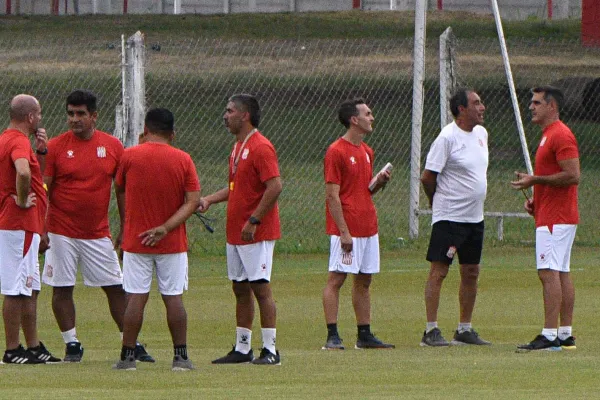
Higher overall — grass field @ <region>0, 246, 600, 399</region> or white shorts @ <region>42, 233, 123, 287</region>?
white shorts @ <region>42, 233, 123, 287</region>

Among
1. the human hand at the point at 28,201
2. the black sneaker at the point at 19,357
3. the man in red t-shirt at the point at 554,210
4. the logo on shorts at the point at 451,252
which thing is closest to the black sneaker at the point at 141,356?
the black sneaker at the point at 19,357

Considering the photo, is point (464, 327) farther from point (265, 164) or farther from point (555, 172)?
point (265, 164)

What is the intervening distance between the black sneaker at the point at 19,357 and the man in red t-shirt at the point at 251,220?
4.34 ft

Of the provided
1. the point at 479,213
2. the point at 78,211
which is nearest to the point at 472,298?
the point at 479,213

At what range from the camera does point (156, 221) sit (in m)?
9.82

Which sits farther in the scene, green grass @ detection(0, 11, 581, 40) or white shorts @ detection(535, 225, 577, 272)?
green grass @ detection(0, 11, 581, 40)

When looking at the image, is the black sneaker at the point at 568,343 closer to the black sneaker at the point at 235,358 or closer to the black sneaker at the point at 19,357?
the black sneaker at the point at 235,358

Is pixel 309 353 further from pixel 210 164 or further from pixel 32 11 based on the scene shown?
pixel 32 11

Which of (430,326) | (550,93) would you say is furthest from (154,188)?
(550,93)

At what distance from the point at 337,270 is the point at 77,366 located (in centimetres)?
249

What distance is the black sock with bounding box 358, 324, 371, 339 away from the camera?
11.4 meters

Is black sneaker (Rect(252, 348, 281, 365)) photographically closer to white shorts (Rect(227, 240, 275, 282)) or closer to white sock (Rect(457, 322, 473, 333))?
white shorts (Rect(227, 240, 275, 282))

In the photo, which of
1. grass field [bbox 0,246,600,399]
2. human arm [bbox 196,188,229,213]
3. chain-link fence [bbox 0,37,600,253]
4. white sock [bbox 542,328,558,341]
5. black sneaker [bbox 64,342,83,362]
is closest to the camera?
grass field [bbox 0,246,600,399]

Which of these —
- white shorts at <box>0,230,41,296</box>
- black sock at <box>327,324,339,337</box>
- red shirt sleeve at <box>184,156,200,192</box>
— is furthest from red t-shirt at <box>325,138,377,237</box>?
white shorts at <box>0,230,41,296</box>
